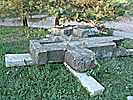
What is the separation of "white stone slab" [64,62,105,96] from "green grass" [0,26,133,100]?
0.08m

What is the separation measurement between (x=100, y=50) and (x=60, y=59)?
1272 mm

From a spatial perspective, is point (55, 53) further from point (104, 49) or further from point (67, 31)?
point (67, 31)

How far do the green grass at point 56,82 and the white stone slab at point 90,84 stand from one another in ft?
0.28

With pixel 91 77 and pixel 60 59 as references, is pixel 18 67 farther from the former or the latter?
pixel 91 77

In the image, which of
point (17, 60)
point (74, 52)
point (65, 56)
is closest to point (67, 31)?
point (65, 56)

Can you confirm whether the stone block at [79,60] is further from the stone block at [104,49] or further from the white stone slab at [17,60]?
the white stone slab at [17,60]

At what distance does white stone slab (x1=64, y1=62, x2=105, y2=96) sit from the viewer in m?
2.66

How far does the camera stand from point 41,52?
11.0 feet

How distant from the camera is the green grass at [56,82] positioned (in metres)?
2.63

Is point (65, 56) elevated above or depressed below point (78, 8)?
below

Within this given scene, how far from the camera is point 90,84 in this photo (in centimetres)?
282

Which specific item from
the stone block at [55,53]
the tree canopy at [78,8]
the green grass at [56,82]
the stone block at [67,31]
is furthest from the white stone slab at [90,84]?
the tree canopy at [78,8]

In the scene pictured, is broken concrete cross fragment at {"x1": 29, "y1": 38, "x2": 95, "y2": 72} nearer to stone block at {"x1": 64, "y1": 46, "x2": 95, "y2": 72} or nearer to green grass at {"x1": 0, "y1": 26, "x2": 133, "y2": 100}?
stone block at {"x1": 64, "y1": 46, "x2": 95, "y2": 72}

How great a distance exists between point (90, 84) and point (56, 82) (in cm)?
70
